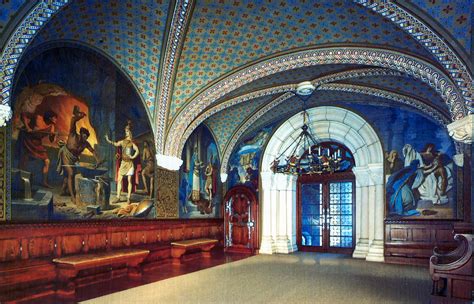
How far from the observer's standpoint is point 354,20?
236 inches

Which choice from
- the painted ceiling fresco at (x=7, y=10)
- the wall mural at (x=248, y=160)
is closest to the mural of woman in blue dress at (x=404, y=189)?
the wall mural at (x=248, y=160)

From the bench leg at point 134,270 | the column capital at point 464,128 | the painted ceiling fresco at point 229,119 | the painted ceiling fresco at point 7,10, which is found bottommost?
the bench leg at point 134,270

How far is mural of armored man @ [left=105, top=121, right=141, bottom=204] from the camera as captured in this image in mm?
7238

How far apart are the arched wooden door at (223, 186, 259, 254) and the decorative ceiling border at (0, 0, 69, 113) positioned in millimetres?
7424

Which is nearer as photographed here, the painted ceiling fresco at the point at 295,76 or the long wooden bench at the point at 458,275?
the long wooden bench at the point at 458,275

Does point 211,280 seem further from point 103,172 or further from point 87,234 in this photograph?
point 103,172

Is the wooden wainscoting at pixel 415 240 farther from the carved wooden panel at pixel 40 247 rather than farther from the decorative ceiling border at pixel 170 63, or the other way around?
the carved wooden panel at pixel 40 247

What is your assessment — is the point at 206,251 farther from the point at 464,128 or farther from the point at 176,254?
the point at 464,128

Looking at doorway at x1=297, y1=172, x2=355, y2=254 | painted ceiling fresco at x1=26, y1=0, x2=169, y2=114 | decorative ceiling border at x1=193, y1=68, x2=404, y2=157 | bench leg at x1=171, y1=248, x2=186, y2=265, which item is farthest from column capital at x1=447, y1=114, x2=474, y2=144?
bench leg at x1=171, y1=248, x2=186, y2=265

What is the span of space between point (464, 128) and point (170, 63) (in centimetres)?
501

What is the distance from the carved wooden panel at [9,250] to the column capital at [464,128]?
247 inches

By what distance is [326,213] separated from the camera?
35.6ft

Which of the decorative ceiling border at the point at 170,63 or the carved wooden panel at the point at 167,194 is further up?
the decorative ceiling border at the point at 170,63

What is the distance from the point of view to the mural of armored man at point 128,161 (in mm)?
7238
